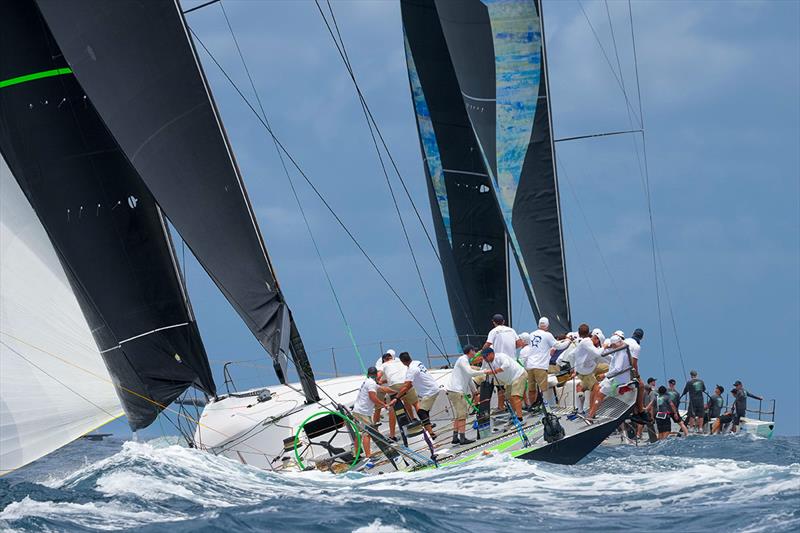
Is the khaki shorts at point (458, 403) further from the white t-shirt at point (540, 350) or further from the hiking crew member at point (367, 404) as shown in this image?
the white t-shirt at point (540, 350)

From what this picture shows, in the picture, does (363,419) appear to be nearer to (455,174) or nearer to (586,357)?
(586,357)

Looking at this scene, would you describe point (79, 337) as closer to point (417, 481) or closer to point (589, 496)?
point (417, 481)

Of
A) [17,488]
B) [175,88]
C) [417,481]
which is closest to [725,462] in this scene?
[417,481]

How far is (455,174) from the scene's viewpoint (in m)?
22.8

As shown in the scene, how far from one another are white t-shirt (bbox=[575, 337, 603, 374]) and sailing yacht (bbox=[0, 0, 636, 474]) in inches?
26.2

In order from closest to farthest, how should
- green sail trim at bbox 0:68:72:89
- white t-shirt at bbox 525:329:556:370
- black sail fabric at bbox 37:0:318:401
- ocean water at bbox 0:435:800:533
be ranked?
ocean water at bbox 0:435:800:533, black sail fabric at bbox 37:0:318:401, white t-shirt at bbox 525:329:556:370, green sail trim at bbox 0:68:72:89

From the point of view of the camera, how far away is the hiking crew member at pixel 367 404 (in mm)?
13812

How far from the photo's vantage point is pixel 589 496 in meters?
11.4

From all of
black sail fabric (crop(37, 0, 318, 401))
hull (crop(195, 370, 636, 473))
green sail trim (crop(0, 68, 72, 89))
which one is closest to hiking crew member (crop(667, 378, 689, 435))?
hull (crop(195, 370, 636, 473))

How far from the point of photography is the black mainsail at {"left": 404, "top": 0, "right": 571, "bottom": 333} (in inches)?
811

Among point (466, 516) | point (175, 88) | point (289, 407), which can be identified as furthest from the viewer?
point (289, 407)

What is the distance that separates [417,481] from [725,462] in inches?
142

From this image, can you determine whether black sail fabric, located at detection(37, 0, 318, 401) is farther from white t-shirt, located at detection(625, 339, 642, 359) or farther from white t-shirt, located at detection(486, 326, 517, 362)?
white t-shirt, located at detection(625, 339, 642, 359)

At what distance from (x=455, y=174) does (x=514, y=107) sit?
2.37m
